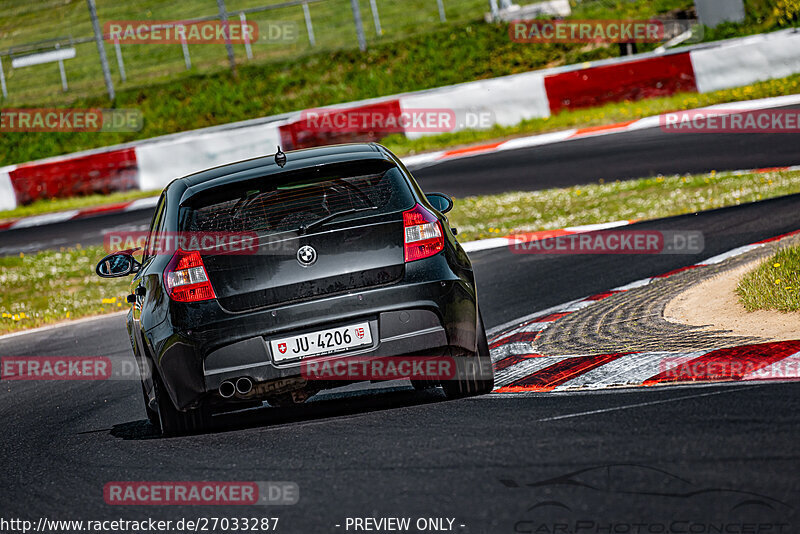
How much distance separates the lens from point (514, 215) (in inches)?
586

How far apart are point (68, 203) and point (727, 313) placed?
18.0 meters

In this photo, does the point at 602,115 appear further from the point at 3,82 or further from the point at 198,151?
the point at 3,82

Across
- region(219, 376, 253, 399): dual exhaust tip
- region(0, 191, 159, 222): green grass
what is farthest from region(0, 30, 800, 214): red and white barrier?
region(219, 376, 253, 399): dual exhaust tip

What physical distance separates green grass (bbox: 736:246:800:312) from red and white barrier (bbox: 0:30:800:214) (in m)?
12.1

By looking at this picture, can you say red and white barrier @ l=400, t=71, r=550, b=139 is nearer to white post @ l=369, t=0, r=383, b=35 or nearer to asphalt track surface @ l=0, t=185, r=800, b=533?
white post @ l=369, t=0, r=383, b=35

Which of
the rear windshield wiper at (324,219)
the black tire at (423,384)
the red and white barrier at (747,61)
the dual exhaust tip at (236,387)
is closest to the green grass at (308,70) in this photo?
the red and white barrier at (747,61)

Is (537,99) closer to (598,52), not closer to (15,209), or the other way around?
(598,52)

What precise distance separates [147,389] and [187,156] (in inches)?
637

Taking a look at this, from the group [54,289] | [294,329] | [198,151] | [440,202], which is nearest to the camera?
[294,329]

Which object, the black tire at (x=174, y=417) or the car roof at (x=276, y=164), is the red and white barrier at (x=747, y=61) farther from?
the black tire at (x=174, y=417)

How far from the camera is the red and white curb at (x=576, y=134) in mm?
18500

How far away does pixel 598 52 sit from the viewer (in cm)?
2573

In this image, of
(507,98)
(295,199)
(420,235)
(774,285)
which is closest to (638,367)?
(420,235)

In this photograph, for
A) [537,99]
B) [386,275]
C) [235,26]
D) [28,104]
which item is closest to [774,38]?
[537,99]
